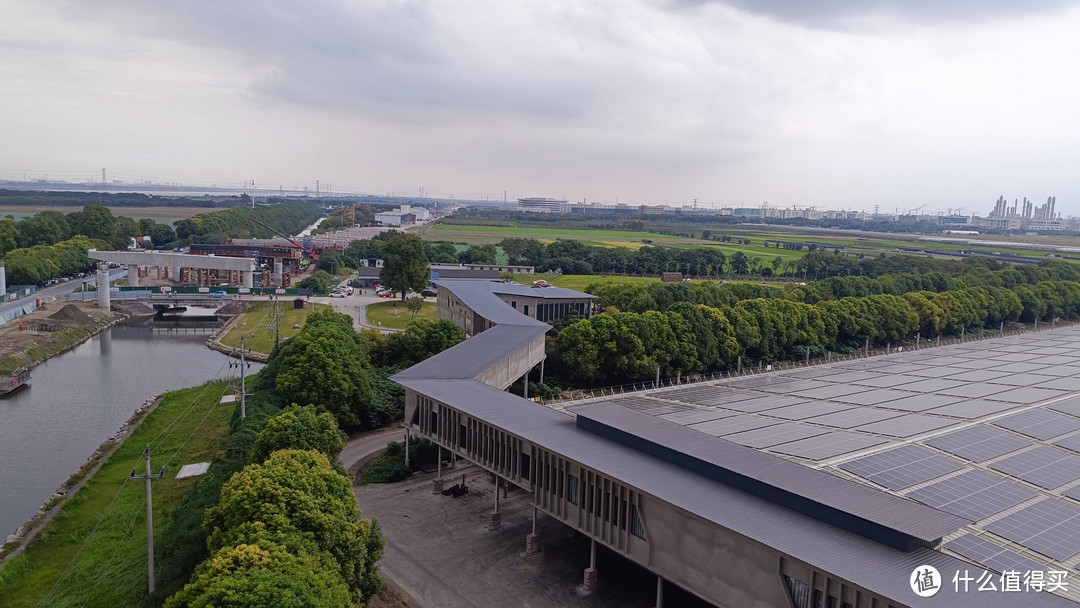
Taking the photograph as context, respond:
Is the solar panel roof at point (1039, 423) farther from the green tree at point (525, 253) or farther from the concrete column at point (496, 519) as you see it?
the green tree at point (525, 253)

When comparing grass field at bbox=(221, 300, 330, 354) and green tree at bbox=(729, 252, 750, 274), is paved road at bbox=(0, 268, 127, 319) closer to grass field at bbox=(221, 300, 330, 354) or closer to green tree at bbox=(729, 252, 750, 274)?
grass field at bbox=(221, 300, 330, 354)

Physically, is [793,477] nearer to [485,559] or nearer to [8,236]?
[485,559]

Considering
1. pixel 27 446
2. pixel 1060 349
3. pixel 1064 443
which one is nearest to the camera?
pixel 1064 443

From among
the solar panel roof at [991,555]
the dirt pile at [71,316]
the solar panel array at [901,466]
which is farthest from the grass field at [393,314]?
the solar panel roof at [991,555]

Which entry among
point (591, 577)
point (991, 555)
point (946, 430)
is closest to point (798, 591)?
point (991, 555)

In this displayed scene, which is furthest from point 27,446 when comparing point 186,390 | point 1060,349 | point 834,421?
point 1060,349

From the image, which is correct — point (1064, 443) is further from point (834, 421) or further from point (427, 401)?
point (427, 401)
